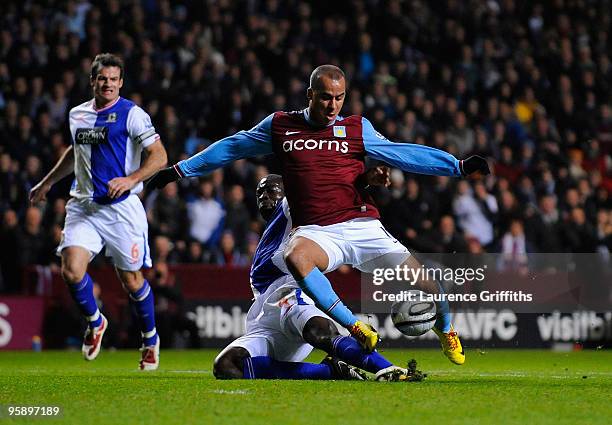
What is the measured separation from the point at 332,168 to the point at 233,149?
0.76 m

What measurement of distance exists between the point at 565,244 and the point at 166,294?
6051 millimetres

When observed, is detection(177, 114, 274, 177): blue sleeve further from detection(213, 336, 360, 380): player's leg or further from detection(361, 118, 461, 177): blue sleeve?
detection(213, 336, 360, 380): player's leg

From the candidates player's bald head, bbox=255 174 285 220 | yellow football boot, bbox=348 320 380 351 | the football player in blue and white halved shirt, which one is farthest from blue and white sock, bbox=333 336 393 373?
the football player in blue and white halved shirt

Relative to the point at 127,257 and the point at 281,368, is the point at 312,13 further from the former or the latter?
the point at 281,368

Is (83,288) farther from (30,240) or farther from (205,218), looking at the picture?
(205,218)

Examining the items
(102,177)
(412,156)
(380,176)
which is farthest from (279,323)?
(102,177)

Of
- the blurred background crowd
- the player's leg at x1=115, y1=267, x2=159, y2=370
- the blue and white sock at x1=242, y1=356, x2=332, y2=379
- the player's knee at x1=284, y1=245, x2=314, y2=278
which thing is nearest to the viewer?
the player's knee at x1=284, y1=245, x2=314, y2=278

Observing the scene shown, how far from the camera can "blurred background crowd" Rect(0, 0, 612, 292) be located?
16016 millimetres

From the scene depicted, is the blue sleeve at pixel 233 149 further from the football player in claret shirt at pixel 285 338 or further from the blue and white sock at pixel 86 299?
the blue and white sock at pixel 86 299

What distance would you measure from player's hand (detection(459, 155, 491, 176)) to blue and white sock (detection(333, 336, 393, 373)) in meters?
1.39

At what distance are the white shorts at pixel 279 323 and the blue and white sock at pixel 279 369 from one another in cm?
7

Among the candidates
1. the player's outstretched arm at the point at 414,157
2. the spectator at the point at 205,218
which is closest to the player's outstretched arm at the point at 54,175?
the player's outstretched arm at the point at 414,157

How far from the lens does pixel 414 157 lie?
816cm

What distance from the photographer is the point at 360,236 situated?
26.7 feet
